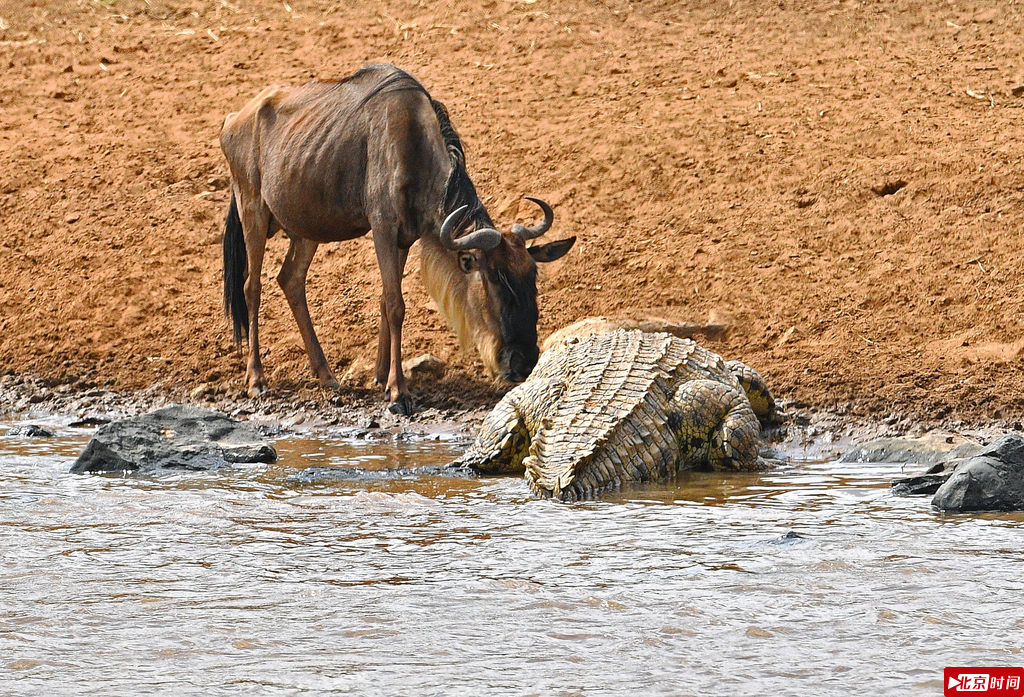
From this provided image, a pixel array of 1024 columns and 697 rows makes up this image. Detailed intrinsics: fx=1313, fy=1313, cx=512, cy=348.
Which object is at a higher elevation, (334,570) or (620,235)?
(620,235)

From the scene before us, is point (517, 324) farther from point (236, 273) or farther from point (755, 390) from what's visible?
point (236, 273)

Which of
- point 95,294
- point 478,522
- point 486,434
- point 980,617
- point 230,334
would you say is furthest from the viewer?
point 95,294

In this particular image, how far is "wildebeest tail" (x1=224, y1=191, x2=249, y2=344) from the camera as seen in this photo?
32.8 ft

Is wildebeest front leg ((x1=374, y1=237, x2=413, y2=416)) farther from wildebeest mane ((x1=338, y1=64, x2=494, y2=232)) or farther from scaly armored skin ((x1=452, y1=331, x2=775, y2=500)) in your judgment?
scaly armored skin ((x1=452, y1=331, x2=775, y2=500))

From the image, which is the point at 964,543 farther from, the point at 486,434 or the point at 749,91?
the point at 749,91

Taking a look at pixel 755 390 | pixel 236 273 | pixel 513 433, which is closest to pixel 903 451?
pixel 755 390

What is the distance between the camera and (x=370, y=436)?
833 cm

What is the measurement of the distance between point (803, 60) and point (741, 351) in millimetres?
5098

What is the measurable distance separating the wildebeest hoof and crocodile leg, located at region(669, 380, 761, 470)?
2.46 meters

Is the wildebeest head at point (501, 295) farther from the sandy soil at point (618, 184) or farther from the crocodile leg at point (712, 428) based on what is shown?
the crocodile leg at point (712, 428)

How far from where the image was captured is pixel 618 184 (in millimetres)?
11188

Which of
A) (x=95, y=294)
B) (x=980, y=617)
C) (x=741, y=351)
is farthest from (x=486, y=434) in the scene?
(x=95, y=294)

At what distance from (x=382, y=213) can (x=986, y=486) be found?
15.1 ft

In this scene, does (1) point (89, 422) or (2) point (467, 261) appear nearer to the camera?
(2) point (467, 261)
